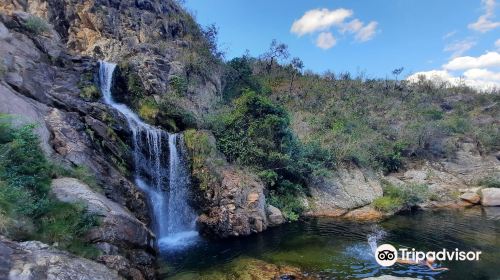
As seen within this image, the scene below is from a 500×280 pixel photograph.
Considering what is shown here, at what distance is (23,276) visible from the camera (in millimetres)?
5543

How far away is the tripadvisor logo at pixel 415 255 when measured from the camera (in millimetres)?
12039

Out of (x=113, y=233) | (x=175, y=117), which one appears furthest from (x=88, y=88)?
(x=113, y=233)

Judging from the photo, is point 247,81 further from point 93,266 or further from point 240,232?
point 93,266

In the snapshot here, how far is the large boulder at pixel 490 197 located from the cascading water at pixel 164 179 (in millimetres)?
20418

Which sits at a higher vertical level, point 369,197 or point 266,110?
point 266,110

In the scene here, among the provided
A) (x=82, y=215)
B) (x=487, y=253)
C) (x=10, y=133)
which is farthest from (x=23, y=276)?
(x=487, y=253)

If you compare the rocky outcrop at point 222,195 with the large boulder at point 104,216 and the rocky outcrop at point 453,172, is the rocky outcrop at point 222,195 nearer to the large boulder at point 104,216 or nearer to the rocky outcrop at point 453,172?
the large boulder at point 104,216

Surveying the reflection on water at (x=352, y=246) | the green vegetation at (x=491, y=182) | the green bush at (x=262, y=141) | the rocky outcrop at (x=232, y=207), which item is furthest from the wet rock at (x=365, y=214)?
the green vegetation at (x=491, y=182)

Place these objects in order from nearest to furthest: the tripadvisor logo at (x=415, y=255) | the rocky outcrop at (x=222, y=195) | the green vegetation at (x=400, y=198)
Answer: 1. the tripadvisor logo at (x=415, y=255)
2. the rocky outcrop at (x=222, y=195)
3. the green vegetation at (x=400, y=198)

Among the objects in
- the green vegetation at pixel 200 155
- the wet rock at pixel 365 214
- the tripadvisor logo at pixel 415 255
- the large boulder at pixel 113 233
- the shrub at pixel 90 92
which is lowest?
the tripadvisor logo at pixel 415 255

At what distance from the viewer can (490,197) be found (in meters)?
23.2

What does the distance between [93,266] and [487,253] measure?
13.8 m

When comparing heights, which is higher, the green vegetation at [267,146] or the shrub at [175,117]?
the shrub at [175,117]

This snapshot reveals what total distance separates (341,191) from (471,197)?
9.75 metres
